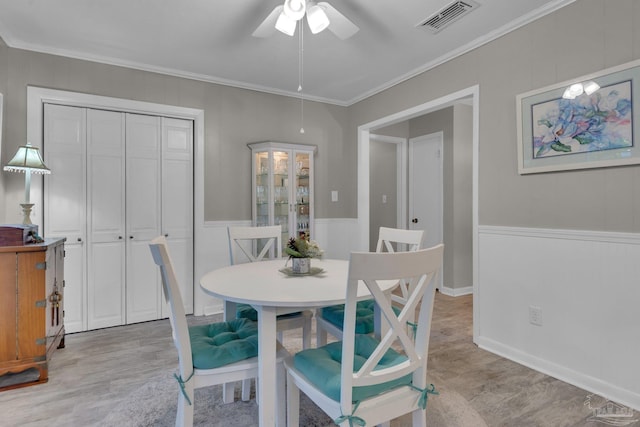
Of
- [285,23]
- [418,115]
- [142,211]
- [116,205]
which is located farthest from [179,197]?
[418,115]

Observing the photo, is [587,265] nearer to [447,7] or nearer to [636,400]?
[636,400]

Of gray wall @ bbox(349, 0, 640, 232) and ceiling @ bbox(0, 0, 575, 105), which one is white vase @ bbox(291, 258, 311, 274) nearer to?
gray wall @ bbox(349, 0, 640, 232)

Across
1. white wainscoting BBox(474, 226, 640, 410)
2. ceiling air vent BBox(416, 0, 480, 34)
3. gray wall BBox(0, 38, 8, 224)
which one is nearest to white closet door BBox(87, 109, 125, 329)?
gray wall BBox(0, 38, 8, 224)

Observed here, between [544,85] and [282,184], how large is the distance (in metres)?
2.51

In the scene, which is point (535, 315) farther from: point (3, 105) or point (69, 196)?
point (3, 105)

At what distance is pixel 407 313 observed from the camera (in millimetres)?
1283

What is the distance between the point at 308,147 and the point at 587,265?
9.07ft

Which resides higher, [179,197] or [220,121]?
[220,121]

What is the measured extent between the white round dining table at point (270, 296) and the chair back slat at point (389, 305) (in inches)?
10.3

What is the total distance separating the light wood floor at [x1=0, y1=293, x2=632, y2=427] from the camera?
1.82 meters

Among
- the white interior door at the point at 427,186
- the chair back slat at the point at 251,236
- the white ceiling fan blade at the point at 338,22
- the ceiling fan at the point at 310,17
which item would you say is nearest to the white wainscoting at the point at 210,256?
the chair back slat at the point at 251,236

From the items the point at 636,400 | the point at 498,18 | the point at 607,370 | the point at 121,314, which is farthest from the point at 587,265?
the point at 121,314

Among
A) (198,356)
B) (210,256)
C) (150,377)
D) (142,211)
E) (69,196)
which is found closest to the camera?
(198,356)

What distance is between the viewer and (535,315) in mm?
2373
